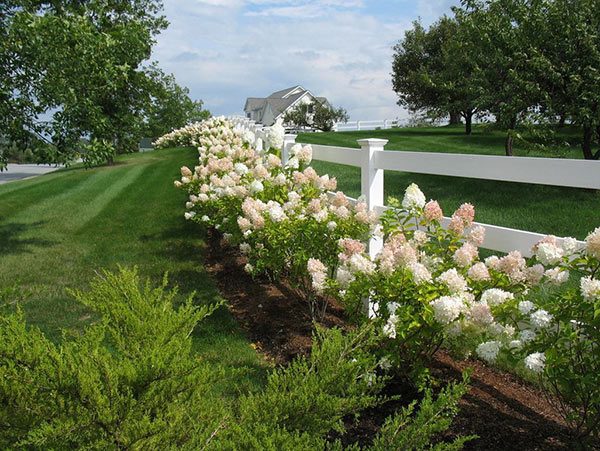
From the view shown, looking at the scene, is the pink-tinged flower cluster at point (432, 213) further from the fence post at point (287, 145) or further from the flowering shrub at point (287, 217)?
the fence post at point (287, 145)

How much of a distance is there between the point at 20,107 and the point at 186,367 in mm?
7272

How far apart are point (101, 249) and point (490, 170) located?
653cm

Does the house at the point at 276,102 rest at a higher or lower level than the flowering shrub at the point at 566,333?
higher

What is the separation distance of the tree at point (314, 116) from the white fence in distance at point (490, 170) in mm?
37784

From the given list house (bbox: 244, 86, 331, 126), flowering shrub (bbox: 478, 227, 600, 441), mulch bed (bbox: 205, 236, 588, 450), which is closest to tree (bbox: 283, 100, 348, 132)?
house (bbox: 244, 86, 331, 126)

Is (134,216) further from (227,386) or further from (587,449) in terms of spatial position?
(587,449)

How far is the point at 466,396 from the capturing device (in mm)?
3750

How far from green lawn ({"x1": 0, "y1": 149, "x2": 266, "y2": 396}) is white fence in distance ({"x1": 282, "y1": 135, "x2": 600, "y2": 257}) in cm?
181

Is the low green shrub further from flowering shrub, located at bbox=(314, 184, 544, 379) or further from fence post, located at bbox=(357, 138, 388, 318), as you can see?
fence post, located at bbox=(357, 138, 388, 318)

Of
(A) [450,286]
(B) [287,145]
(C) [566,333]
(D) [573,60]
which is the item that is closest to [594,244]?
(C) [566,333]

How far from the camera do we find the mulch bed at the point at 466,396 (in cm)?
328

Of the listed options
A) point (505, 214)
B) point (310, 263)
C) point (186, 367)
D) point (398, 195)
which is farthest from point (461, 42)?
point (186, 367)

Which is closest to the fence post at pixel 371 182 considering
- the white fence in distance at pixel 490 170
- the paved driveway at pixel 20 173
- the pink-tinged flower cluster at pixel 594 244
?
the white fence in distance at pixel 490 170

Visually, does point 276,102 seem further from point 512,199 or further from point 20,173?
point 512,199
